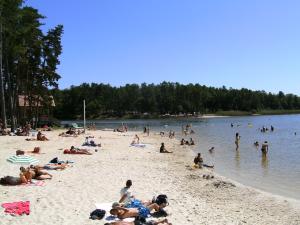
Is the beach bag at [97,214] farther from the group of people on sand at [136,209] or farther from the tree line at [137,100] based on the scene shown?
the tree line at [137,100]

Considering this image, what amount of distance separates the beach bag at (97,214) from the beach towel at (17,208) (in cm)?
171

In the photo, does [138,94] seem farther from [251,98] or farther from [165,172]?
[165,172]

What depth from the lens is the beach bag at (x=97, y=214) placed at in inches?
432

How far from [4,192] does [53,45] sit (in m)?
39.6

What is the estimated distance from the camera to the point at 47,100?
52.1 metres

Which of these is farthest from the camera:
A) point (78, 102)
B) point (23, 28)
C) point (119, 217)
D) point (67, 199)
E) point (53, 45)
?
point (78, 102)

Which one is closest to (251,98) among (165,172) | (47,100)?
(47,100)

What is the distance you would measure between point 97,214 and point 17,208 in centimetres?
223

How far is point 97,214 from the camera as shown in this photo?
435 inches

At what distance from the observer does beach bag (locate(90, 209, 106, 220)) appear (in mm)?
10961

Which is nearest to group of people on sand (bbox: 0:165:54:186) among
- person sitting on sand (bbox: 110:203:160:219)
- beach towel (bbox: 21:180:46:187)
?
beach towel (bbox: 21:180:46:187)

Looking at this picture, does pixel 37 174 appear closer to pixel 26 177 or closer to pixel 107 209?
pixel 26 177

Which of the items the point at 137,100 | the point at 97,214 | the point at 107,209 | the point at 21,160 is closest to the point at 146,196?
the point at 107,209

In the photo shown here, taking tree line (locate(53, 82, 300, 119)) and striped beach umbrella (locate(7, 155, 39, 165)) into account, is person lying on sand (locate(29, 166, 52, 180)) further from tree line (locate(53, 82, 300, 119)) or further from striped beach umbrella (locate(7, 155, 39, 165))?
tree line (locate(53, 82, 300, 119))
